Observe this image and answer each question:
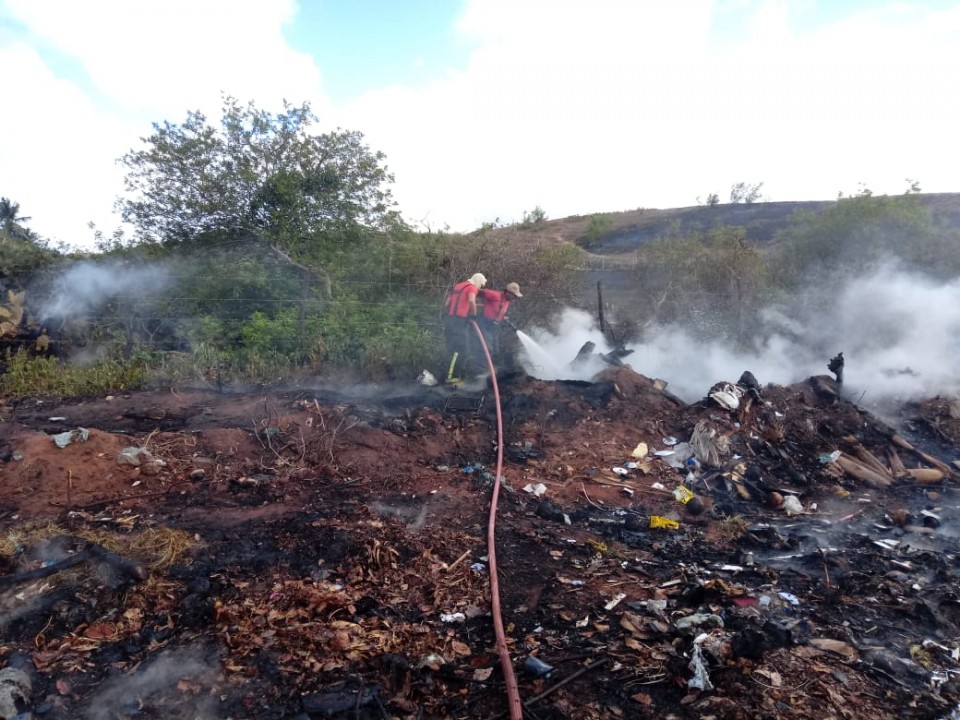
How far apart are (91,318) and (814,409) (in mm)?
11390

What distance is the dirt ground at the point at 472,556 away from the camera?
9.68ft

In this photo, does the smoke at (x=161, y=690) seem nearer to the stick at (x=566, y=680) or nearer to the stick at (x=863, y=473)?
the stick at (x=566, y=680)

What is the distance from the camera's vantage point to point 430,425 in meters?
7.22

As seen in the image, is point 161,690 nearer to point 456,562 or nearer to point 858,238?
point 456,562

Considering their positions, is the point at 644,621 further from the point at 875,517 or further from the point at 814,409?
the point at 814,409

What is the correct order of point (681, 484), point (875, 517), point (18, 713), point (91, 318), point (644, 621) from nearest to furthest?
point (18, 713) → point (644, 621) → point (875, 517) → point (681, 484) → point (91, 318)

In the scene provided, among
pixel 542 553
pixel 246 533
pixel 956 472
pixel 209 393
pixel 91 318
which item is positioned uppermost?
pixel 91 318

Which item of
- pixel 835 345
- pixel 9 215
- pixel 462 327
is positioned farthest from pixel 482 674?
pixel 9 215

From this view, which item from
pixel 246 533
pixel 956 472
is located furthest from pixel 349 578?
pixel 956 472

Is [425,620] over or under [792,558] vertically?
over

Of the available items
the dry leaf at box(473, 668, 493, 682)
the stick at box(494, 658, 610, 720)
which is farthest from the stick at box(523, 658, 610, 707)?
Result: the dry leaf at box(473, 668, 493, 682)

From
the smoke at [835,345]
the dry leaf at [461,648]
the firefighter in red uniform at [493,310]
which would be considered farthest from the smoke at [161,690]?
the smoke at [835,345]

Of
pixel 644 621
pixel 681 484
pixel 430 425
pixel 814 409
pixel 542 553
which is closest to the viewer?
pixel 644 621

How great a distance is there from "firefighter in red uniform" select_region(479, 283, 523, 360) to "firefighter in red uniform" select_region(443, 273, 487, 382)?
20cm
